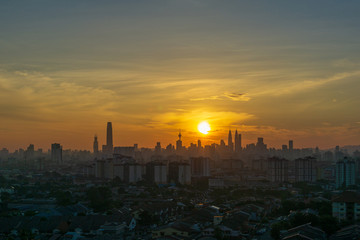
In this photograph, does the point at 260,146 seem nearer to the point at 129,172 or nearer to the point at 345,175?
the point at 129,172

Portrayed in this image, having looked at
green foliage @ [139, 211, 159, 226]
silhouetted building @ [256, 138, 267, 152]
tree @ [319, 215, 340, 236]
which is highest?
silhouetted building @ [256, 138, 267, 152]

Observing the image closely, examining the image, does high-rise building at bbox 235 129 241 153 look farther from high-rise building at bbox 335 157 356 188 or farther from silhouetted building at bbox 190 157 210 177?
high-rise building at bbox 335 157 356 188

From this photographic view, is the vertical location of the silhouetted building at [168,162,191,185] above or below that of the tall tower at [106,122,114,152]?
below

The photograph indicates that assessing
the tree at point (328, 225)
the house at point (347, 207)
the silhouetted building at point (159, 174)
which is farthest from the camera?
the silhouetted building at point (159, 174)

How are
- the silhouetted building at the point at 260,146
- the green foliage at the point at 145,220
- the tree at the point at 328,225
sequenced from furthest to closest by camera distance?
the silhouetted building at the point at 260,146 → the green foliage at the point at 145,220 → the tree at the point at 328,225

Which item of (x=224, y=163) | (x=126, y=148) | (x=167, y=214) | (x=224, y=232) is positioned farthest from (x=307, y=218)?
(x=126, y=148)

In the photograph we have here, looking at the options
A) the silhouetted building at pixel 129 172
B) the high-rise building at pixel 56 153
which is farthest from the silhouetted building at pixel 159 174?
the high-rise building at pixel 56 153

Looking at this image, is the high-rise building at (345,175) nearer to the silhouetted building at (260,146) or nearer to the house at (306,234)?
the house at (306,234)

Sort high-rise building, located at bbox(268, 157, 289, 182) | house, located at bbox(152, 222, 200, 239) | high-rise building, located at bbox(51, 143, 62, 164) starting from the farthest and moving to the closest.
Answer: high-rise building, located at bbox(51, 143, 62, 164) → high-rise building, located at bbox(268, 157, 289, 182) → house, located at bbox(152, 222, 200, 239)

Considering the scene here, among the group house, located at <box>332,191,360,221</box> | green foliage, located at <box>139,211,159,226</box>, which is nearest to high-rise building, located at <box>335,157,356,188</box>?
house, located at <box>332,191,360,221</box>

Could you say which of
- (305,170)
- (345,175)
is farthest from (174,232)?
(305,170)

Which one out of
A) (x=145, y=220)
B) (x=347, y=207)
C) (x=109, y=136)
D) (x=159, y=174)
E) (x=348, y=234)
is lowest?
(x=145, y=220)
